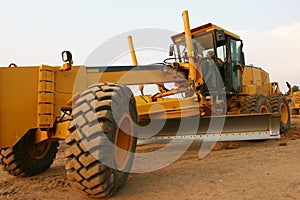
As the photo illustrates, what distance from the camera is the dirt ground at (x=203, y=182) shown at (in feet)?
11.4

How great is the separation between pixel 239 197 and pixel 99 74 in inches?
114

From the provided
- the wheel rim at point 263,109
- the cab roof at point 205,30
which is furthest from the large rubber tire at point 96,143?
the wheel rim at point 263,109

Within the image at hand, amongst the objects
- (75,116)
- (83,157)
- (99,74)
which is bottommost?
(83,157)

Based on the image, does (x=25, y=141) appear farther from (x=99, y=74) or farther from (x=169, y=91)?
(x=169, y=91)

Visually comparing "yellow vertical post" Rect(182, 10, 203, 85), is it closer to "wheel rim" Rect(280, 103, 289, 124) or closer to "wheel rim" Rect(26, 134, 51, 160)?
"wheel rim" Rect(26, 134, 51, 160)

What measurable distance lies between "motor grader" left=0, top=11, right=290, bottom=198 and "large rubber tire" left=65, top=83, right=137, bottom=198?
10 millimetres

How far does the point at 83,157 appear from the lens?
123 inches

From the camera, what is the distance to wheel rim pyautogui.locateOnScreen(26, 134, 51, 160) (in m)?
A: 4.85

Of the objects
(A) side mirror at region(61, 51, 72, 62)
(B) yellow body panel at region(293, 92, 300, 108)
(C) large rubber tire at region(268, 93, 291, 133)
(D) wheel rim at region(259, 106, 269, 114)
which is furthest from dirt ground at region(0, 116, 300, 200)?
(B) yellow body panel at region(293, 92, 300, 108)

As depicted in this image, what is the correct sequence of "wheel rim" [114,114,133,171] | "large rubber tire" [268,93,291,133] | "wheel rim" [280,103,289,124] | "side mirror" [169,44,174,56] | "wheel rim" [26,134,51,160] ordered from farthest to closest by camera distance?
1. "wheel rim" [280,103,289,124]
2. "large rubber tire" [268,93,291,133]
3. "side mirror" [169,44,174,56]
4. "wheel rim" [26,134,51,160]
5. "wheel rim" [114,114,133,171]

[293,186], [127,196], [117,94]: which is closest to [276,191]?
[293,186]

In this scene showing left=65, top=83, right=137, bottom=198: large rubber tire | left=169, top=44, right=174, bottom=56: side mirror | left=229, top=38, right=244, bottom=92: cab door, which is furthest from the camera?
left=169, top=44, right=174, bottom=56: side mirror

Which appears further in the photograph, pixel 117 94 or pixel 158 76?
pixel 158 76

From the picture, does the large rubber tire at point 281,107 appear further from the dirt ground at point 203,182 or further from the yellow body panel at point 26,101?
the yellow body panel at point 26,101
